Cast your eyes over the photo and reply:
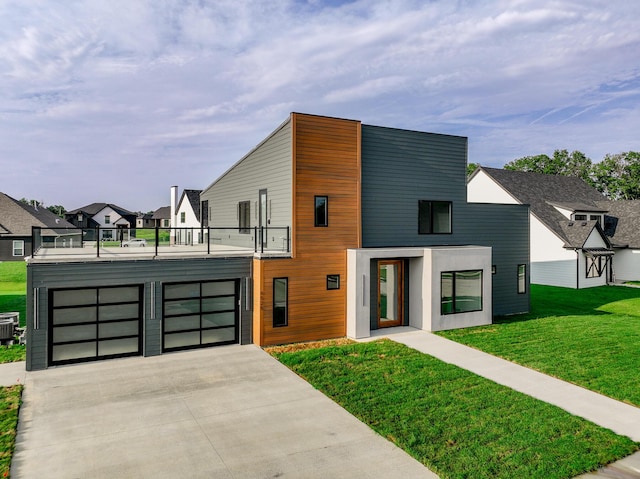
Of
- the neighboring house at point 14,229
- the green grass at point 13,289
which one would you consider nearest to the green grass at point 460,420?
the green grass at point 13,289

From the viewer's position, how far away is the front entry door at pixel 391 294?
14.4 metres

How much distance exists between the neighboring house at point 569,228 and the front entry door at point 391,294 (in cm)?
1804

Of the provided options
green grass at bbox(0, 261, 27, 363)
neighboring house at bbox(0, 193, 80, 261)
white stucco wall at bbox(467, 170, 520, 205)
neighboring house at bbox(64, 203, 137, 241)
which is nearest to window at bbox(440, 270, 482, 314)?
green grass at bbox(0, 261, 27, 363)

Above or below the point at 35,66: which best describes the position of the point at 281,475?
below

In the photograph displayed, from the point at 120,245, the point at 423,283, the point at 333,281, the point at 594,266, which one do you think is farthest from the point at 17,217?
the point at 594,266

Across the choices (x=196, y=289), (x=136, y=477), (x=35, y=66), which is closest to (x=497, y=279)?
(x=196, y=289)

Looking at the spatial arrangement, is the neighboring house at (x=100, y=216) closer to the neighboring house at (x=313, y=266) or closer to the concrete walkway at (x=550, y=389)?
the neighboring house at (x=313, y=266)

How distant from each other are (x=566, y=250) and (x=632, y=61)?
483 inches

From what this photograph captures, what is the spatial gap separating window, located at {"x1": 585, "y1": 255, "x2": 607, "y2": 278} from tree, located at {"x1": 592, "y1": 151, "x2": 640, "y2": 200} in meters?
35.0

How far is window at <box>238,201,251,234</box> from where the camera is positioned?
54.2 ft

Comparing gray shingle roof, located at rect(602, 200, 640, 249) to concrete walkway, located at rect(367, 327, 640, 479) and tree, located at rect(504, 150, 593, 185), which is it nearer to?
concrete walkway, located at rect(367, 327, 640, 479)

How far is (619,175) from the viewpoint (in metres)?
56.2

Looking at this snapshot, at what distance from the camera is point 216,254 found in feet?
40.2

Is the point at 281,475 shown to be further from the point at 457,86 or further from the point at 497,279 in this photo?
the point at 457,86
